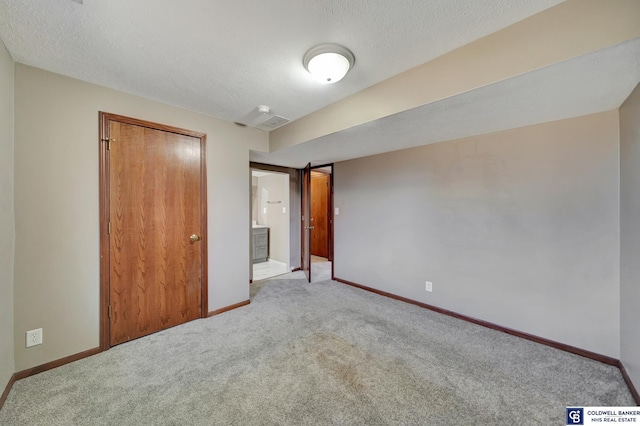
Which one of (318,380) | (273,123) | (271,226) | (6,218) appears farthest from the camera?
(271,226)

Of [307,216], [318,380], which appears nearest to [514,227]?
[318,380]

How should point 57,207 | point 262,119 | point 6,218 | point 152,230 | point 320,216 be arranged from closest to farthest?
point 6,218, point 57,207, point 152,230, point 262,119, point 320,216

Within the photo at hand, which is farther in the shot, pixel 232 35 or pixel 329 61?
pixel 329 61

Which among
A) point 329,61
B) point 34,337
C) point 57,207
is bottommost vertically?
point 34,337

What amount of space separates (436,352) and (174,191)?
300cm

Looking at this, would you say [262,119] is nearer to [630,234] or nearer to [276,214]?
[276,214]

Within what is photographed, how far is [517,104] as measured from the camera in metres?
1.83

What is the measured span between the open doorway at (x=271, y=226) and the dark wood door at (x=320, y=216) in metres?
1.23

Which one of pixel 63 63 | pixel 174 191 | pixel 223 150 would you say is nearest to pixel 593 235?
pixel 223 150

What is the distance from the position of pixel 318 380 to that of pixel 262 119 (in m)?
2.68

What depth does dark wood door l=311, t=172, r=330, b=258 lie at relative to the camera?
620 centimetres

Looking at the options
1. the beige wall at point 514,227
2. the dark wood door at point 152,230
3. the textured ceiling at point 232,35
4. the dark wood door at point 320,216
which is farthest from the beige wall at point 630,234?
the dark wood door at point 320,216

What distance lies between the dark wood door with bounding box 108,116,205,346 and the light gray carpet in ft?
0.92

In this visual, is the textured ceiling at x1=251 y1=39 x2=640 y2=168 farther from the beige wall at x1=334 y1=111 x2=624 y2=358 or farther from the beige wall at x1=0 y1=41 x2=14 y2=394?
the beige wall at x1=0 y1=41 x2=14 y2=394
